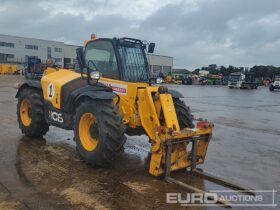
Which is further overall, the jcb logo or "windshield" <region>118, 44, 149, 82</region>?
the jcb logo

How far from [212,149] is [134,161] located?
2362 mm

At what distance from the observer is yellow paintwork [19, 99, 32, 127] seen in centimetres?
863

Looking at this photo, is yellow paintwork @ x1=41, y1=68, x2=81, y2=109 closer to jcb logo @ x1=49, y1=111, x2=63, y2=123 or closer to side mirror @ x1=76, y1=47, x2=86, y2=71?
jcb logo @ x1=49, y1=111, x2=63, y2=123

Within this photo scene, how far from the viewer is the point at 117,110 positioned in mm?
6148

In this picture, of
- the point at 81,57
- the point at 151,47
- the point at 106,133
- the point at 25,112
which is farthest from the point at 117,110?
the point at 25,112

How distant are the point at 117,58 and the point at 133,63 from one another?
453mm

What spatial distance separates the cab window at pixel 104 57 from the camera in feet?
23.0

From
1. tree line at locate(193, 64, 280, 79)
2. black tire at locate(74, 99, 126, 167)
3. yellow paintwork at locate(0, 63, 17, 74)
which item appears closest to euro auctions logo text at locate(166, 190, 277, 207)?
black tire at locate(74, 99, 126, 167)

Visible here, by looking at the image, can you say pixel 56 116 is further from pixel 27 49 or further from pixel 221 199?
pixel 27 49

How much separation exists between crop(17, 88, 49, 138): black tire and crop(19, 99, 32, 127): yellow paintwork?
7cm

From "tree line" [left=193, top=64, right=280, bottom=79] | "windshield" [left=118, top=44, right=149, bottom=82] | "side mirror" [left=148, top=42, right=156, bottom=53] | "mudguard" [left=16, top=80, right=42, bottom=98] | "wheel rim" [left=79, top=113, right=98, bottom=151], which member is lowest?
"wheel rim" [left=79, top=113, right=98, bottom=151]

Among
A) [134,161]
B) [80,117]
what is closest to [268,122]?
[134,161]

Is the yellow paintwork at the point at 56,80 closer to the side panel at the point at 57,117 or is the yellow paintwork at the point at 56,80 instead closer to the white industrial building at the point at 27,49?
the side panel at the point at 57,117

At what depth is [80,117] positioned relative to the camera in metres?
6.59
